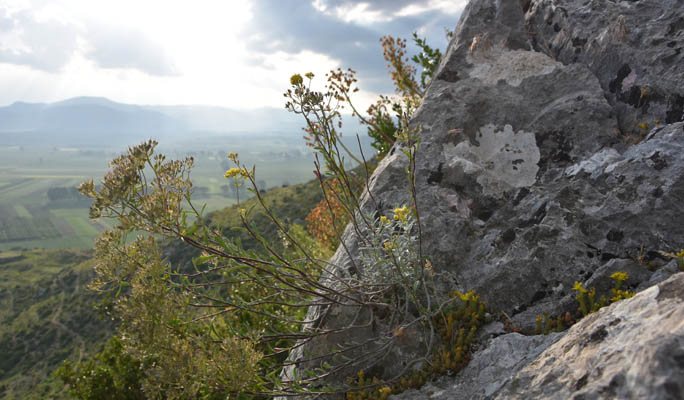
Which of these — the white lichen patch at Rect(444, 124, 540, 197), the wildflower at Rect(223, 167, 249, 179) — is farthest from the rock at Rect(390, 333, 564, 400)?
→ the wildflower at Rect(223, 167, 249, 179)

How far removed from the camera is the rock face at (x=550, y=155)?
3053 mm

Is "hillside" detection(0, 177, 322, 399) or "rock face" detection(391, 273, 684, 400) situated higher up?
"rock face" detection(391, 273, 684, 400)

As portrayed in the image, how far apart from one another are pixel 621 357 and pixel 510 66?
3920 mm

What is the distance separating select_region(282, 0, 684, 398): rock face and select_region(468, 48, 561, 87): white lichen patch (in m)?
0.02

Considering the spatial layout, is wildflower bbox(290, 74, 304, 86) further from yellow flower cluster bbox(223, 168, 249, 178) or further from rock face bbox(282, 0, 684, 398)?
rock face bbox(282, 0, 684, 398)

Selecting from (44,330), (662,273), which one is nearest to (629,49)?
(662,273)

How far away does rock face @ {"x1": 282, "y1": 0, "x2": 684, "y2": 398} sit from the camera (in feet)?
10.0

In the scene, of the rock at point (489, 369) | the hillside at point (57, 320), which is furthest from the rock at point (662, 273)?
the hillside at point (57, 320)

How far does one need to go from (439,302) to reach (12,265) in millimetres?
89622

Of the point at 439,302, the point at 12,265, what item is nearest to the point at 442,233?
the point at 439,302

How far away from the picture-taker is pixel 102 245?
284 centimetres

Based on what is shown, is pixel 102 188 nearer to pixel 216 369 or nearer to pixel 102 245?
pixel 102 245

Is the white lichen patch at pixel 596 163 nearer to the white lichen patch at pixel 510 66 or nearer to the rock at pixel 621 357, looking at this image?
the white lichen patch at pixel 510 66

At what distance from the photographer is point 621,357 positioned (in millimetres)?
1585
